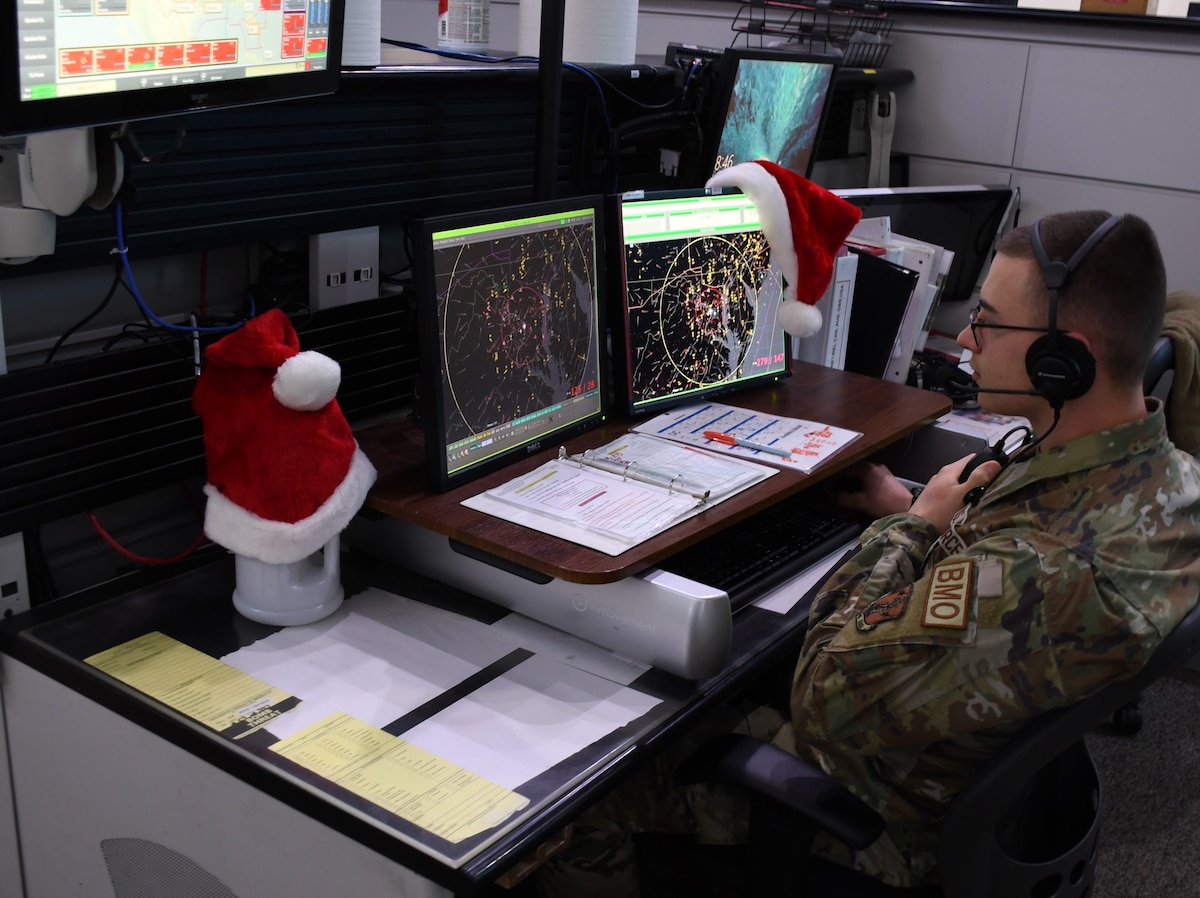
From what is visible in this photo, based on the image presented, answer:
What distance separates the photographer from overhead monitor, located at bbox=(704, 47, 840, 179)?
2.14 meters

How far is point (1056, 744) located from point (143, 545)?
123 cm

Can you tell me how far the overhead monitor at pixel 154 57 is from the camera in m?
1.08

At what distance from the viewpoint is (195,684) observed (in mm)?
1328

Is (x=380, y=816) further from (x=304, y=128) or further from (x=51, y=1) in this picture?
(x=304, y=128)

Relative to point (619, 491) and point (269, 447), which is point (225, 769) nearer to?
point (269, 447)

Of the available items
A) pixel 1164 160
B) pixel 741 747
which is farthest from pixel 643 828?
pixel 1164 160

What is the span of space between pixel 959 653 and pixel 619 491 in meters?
0.52

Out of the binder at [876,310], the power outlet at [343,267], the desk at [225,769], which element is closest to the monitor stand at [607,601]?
the desk at [225,769]

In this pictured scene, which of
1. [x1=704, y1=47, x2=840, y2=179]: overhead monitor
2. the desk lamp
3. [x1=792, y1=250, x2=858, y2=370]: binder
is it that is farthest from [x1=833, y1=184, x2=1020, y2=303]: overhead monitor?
the desk lamp

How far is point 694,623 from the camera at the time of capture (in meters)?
1.34

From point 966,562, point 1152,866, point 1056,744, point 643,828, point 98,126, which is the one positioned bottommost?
point 1152,866

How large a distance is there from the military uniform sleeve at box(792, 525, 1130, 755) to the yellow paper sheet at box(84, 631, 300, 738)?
2.06 ft

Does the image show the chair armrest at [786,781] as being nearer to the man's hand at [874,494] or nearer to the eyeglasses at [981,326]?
the eyeglasses at [981,326]

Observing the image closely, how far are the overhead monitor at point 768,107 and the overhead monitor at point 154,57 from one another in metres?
0.88
